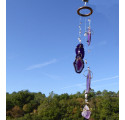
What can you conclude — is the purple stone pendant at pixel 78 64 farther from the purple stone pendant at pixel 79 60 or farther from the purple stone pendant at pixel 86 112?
the purple stone pendant at pixel 86 112

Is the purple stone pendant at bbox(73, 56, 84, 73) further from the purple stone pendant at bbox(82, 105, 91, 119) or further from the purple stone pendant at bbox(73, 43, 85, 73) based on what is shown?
the purple stone pendant at bbox(82, 105, 91, 119)

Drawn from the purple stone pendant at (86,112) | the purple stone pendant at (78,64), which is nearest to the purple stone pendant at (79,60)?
the purple stone pendant at (78,64)

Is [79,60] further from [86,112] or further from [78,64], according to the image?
[86,112]

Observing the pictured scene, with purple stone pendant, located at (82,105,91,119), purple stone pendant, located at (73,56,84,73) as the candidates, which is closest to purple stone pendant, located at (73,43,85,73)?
purple stone pendant, located at (73,56,84,73)

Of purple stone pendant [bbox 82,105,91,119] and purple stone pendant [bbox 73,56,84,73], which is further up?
purple stone pendant [bbox 73,56,84,73]

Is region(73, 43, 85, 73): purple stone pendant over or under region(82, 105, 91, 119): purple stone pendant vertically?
over

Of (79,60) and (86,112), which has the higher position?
(79,60)

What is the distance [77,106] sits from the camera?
1875 centimetres

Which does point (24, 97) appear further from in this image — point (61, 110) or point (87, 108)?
point (87, 108)

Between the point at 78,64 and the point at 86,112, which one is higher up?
the point at 78,64

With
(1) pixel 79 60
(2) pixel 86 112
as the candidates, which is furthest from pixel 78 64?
(2) pixel 86 112

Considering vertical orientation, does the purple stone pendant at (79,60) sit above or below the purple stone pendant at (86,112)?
above
